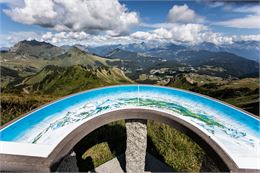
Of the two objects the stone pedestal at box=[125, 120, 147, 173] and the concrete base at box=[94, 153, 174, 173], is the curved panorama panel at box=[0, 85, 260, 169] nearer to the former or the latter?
the stone pedestal at box=[125, 120, 147, 173]

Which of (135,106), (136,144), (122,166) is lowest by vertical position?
(122,166)

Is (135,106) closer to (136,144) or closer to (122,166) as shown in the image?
(136,144)

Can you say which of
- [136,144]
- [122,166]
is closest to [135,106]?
[136,144]

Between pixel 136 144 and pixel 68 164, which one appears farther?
pixel 136 144

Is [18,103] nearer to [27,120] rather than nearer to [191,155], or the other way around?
[27,120]

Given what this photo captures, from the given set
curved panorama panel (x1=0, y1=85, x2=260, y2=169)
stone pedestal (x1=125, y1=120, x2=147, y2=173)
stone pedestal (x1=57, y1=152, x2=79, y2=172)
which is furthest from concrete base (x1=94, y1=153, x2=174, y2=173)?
curved panorama panel (x1=0, y1=85, x2=260, y2=169)

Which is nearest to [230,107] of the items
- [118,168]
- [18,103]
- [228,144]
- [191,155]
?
[191,155]

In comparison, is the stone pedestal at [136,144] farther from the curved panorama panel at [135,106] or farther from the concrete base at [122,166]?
the concrete base at [122,166]
